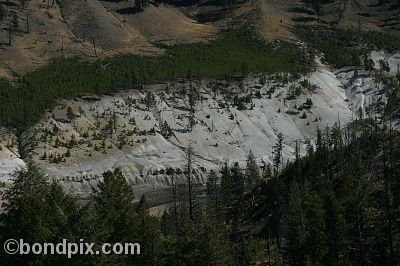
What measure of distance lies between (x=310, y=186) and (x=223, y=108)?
6462cm

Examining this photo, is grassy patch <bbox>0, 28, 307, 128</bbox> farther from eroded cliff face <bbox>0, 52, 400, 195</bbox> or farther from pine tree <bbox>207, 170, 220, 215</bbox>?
pine tree <bbox>207, 170, 220, 215</bbox>

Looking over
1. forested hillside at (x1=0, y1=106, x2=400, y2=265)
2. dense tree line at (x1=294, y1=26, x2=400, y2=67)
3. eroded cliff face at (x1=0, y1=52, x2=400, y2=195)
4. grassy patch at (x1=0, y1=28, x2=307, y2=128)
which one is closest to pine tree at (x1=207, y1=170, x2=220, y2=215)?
forested hillside at (x1=0, y1=106, x2=400, y2=265)

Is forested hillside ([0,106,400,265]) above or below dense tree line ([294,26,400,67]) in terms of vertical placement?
above

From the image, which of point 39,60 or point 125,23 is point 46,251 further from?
point 125,23

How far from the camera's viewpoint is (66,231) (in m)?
30.7

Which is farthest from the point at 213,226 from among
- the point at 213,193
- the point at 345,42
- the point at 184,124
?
the point at 345,42

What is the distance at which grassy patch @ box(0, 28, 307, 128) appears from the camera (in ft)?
428

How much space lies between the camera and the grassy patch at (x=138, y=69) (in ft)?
428

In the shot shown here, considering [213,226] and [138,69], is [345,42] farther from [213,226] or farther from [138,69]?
[213,226]

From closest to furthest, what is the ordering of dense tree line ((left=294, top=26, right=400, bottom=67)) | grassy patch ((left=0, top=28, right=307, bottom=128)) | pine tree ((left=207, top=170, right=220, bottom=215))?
pine tree ((left=207, top=170, right=220, bottom=215)), grassy patch ((left=0, top=28, right=307, bottom=128)), dense tree line ((left=294, top=26, right=400, bottom=67))

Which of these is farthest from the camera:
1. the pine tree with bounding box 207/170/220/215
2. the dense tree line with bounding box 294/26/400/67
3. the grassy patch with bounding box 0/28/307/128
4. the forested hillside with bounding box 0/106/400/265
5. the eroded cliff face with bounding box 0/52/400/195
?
the dense tree line with bounding box 294/26/400/67

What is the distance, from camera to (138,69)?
15375cm

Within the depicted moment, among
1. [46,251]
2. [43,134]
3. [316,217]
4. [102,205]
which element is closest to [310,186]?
[316,217]

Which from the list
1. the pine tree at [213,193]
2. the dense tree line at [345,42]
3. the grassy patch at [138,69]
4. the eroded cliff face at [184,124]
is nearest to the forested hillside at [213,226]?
the pine tree at [213,193]
